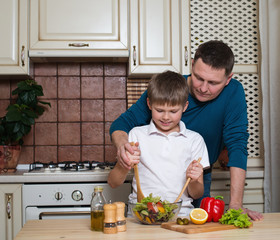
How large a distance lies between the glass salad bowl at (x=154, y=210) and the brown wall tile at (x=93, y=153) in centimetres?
172

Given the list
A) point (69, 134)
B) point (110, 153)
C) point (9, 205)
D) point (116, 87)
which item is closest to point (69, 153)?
point (69, 134)

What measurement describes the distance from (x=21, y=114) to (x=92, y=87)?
0.58m

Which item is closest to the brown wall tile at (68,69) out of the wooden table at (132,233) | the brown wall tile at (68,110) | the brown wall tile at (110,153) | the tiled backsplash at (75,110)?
the tiled backsplash at (75,110)

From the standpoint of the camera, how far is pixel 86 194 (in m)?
2.35

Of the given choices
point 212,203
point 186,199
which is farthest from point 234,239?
point 186,199

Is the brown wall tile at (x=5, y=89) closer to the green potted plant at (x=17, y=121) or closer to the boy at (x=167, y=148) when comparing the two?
the green potted plant at (x=17, y=121)

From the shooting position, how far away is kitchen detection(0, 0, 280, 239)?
260 cm

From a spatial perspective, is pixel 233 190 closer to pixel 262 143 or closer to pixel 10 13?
pixel 262 143

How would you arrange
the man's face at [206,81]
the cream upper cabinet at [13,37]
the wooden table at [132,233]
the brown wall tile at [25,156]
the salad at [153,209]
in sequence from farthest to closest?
1. the brown wall tile at [25,156]
2. the cream upper cabinet at [13,37]
3. the man's face at [206,81]
4. the salad at [153,209]
5. the wooden table at [132,233]

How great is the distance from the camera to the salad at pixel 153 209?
1.20 metres

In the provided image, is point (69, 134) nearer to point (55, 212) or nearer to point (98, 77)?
point (98, 77)

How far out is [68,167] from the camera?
2602mm

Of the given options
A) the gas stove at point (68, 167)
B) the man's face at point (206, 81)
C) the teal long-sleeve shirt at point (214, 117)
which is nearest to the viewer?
the man's face at point (206, 81)

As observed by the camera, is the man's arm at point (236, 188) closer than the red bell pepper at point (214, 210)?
No
